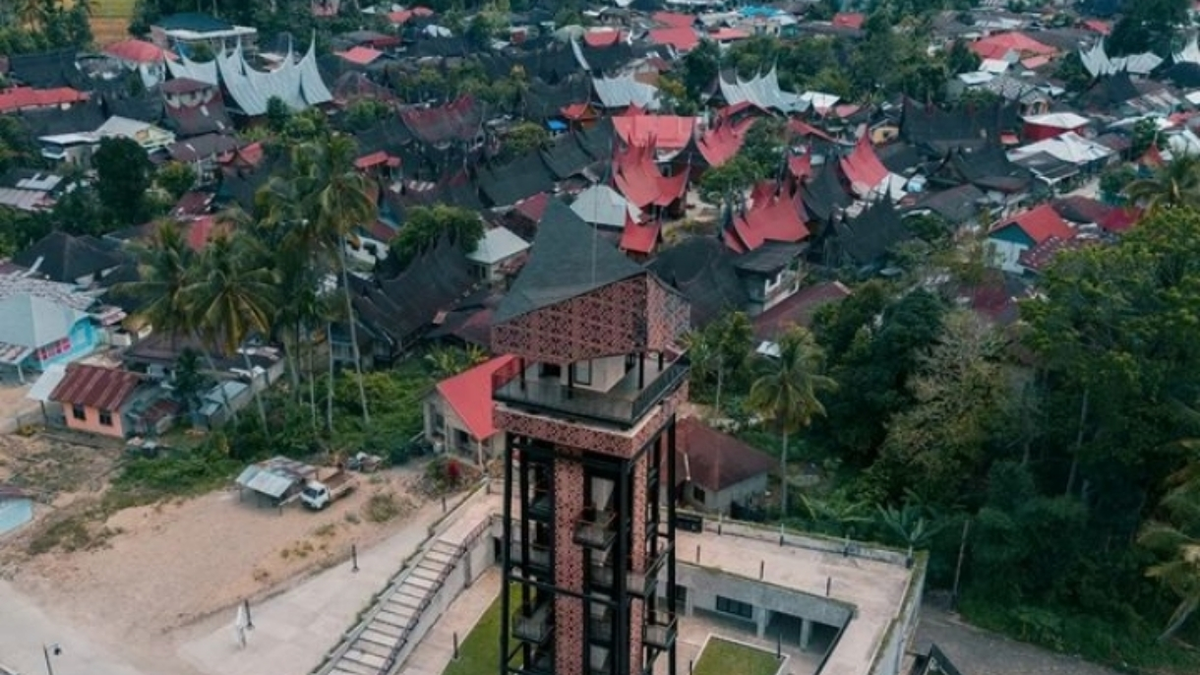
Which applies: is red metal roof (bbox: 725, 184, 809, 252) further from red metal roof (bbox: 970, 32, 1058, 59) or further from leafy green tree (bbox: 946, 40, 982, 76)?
red metal roof (bbox: 970, 32, 1058, 59)

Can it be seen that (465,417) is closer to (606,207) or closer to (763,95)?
(606,207)

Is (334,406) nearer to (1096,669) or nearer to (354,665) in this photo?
(354,665)

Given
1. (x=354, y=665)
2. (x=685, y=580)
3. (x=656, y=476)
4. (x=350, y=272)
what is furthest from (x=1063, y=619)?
(x=350, y=272)

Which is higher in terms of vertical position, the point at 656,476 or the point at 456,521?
the point at 656,476

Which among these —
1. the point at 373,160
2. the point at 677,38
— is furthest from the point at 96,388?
the point at 677,38

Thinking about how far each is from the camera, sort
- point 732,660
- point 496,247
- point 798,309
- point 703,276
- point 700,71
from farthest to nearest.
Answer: point 700,71
point 496,247
point 703,276
point 798,309
point 732,660

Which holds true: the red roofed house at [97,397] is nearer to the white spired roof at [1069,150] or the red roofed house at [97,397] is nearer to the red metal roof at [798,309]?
the red metal roof at [798,309]
